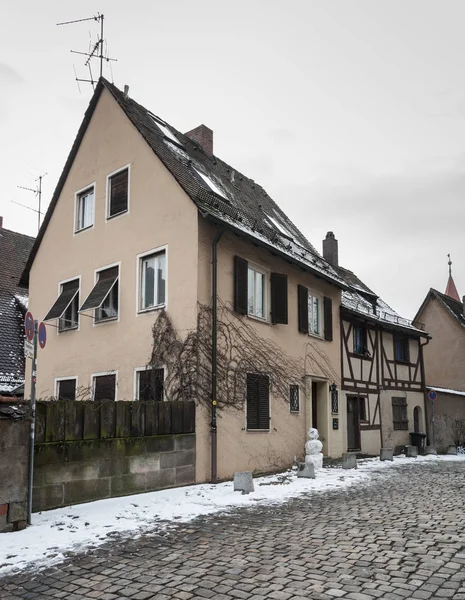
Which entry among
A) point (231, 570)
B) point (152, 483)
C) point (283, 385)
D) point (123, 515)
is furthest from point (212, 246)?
point (231, 570)

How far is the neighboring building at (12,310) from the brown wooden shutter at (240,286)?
25.8 ft

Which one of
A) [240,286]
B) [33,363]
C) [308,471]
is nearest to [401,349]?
[240,286]

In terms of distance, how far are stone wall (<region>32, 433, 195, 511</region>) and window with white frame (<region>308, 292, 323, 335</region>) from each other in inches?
294

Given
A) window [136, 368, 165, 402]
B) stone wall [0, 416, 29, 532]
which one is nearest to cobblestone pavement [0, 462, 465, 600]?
stone wall [0, 416, 29, 532]

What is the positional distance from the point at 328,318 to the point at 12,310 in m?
12.0

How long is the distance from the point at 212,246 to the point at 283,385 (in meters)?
4.62

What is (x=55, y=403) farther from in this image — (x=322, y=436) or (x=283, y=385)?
(x=322, y=436)

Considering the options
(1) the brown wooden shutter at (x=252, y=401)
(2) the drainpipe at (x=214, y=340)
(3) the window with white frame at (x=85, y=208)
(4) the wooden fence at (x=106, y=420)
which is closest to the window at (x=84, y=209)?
(3) the window with white frame at (x=85, y=208)

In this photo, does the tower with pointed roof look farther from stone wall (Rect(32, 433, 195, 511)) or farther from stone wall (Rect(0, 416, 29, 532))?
stone wall (Rect(0, 416, 29, 532))

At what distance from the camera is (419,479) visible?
43.9 ft

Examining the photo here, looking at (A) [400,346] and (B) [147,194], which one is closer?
(B) [147,194]

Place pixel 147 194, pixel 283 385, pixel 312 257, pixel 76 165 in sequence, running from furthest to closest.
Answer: pixel 312 257 → pixel 76 165 → pixel 283 385 → pixel 147 194

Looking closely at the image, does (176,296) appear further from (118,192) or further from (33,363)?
(33,363)

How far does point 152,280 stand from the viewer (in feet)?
47.4
